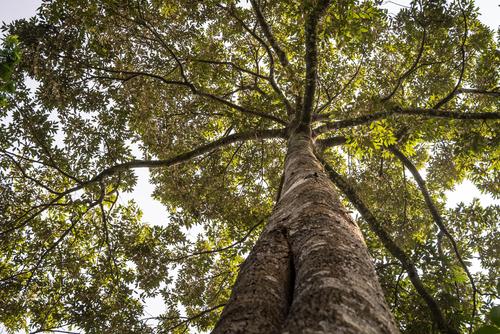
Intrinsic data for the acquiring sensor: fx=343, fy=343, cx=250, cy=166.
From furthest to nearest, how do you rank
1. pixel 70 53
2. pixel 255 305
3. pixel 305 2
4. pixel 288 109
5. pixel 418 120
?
pixel 288 109 < pixel 418 120 < pixel 70 53 < pixel 305 2 < pixel 255 305

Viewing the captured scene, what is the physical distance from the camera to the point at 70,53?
596 cm

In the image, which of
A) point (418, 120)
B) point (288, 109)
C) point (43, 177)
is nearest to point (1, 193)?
→ point (43, 177)

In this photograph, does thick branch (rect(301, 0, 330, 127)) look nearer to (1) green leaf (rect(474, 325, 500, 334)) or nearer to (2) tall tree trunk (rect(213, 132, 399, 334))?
(2) tall tree trunk (rect(213, 132, 399, 334))

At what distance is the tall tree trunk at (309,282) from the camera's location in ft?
4.67

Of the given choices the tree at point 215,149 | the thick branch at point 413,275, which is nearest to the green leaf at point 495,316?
the tree at point 215,149

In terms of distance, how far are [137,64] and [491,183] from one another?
8.90 meters

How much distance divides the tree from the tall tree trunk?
64 centimetres

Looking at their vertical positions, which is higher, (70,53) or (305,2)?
(70,53)

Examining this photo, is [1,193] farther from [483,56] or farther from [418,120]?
[483,56]

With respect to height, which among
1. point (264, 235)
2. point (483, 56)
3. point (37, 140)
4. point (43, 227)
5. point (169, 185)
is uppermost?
point (483, 56)

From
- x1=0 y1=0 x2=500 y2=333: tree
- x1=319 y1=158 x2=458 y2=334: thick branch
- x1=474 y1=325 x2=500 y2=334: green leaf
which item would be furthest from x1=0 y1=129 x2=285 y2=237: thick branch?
x1=474 y1=325 x2=500 y2=334: green leaf

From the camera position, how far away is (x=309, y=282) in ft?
5.72

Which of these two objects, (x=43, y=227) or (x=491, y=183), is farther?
(x=491, y=183)

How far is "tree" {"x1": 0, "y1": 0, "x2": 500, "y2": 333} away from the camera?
5457 mm
